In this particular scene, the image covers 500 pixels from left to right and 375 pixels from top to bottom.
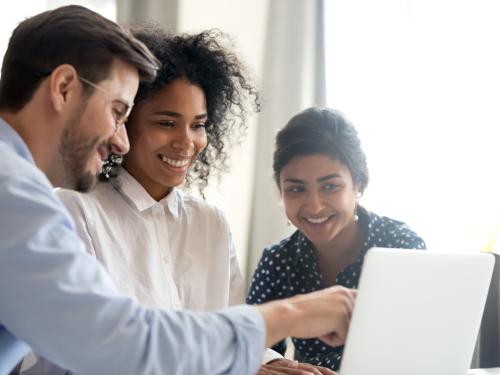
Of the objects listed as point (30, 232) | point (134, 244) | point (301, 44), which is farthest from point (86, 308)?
point (301, 44)

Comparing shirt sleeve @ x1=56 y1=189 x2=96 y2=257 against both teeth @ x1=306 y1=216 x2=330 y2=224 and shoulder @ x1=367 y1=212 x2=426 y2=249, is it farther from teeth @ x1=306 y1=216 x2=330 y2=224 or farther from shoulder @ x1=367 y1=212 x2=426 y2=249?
shoulder @ x1=367 y1=212 x2=426 y2=249

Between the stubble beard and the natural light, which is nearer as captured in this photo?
the stubble beard

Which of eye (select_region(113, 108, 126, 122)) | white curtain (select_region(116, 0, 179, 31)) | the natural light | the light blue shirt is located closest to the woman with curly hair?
eye (select_region(113, 108, 126, 122))

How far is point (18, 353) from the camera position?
1128 mm

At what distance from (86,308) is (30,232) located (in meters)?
0.12

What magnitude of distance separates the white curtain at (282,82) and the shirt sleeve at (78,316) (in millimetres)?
2072

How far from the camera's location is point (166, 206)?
1.82 metres

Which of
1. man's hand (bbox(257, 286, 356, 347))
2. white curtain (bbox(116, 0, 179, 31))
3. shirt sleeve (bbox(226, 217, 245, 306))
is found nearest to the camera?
man's hand (bbox(257, 286, 356, 347))

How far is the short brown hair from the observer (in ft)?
3.77

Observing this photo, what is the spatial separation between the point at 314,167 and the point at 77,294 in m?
1.18

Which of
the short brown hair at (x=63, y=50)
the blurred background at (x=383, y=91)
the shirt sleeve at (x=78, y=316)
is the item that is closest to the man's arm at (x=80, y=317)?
the shirt sleeve at (x=78, y=316)

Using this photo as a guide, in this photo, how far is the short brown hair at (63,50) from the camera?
45.2 inches

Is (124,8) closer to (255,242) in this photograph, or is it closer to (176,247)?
(255,242)

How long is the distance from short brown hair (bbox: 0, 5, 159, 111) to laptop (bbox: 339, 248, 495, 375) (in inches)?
20.8
